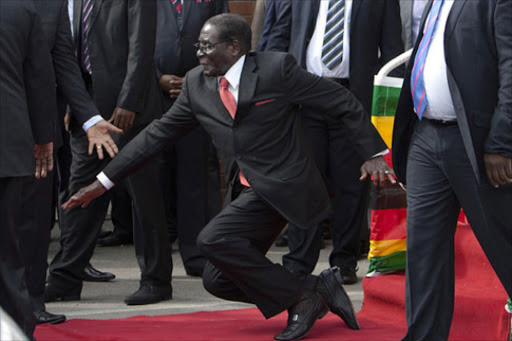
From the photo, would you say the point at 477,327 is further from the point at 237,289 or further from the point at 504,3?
the point at 504,3

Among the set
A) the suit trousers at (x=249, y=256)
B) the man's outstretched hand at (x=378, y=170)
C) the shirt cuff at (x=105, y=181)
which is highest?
the man's outstretched hand at (x=378, y=170)

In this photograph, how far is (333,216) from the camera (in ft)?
18.4

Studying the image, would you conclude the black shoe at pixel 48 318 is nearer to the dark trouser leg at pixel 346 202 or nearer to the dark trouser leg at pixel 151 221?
the dark trouser leg at pixel 151 221

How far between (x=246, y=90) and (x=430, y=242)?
1.26 m

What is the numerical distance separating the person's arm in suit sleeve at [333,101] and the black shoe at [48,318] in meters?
1.63

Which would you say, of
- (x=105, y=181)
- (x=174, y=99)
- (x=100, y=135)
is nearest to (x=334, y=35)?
(x=174, y=99)

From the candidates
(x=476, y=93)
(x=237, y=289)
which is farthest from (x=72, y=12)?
(x=476, y=93)

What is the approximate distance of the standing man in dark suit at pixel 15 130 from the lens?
3385 millimetres

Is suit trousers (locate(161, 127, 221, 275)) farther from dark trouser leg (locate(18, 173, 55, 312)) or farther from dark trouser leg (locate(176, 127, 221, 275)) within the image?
dark trouser leg (locate(18, 173, 55, 312))

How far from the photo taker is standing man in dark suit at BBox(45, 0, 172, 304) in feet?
16.6

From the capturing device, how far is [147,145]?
14.3 ft

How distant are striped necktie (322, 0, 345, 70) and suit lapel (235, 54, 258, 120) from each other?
1.24m

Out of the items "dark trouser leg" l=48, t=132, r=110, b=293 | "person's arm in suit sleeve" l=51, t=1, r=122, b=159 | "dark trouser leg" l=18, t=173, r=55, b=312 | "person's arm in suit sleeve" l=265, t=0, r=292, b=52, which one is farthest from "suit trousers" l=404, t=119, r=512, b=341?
"person's arm in suit sleeve" l=265, t=0, r=292, b=52

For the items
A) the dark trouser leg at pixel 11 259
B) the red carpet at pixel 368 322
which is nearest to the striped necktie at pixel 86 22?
the red carpet at pixel 368 322
